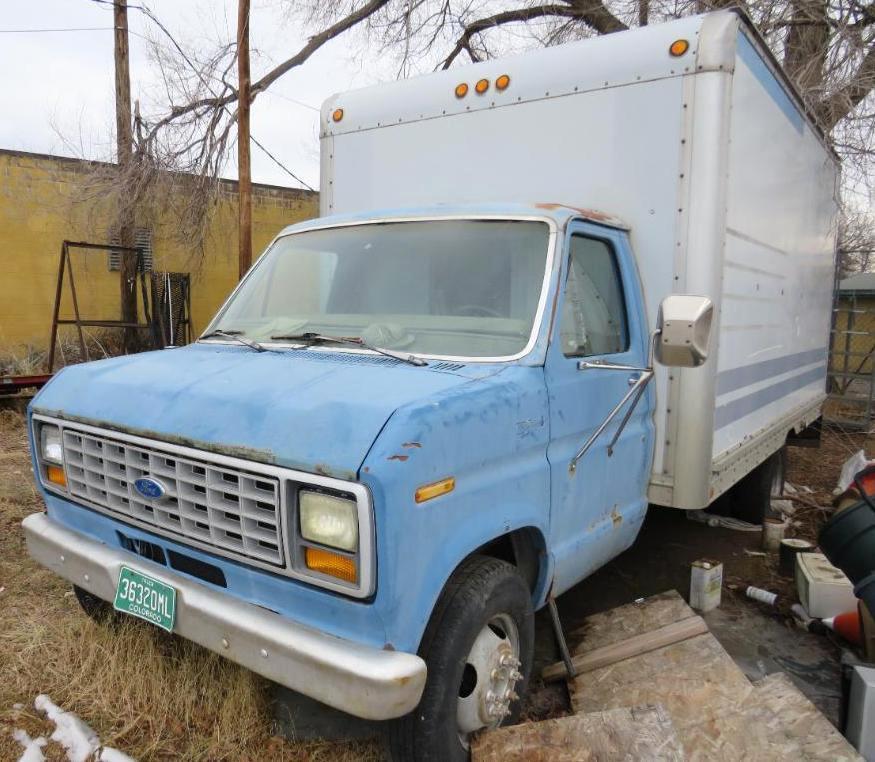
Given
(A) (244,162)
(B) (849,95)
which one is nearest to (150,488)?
(A) (244,162)

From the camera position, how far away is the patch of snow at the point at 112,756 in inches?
104

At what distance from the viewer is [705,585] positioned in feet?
13.2

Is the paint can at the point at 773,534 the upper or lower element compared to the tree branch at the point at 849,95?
lower

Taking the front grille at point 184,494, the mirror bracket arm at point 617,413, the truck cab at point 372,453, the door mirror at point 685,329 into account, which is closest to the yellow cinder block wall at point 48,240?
the truck cab at point 372,453

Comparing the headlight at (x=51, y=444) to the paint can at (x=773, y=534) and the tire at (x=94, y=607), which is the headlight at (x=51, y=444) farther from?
the paint can at (x=773, y=534)

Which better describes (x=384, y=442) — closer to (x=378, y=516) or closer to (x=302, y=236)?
(x=378, y=516)

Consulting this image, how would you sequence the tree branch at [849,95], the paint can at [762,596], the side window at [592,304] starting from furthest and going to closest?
the tree branch at [849,95]
the paint can at [762,596]
the side window at [592,304]

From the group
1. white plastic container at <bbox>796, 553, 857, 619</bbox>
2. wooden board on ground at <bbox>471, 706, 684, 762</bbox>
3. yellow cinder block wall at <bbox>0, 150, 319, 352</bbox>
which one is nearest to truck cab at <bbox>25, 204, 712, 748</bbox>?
wooden board on ground at <bbox>471, 706, 684, 762</bbox>

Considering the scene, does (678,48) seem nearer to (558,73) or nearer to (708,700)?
(558,73)

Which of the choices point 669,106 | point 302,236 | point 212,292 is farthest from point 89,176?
point 669,106

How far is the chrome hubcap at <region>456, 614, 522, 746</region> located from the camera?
252cm

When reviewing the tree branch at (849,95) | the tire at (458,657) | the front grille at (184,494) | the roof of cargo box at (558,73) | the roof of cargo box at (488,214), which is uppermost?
the tree branch at (849,95)

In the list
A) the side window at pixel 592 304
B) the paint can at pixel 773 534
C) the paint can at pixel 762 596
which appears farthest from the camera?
the paint can at pixel 773 534

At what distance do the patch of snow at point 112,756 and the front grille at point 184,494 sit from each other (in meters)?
0.89
